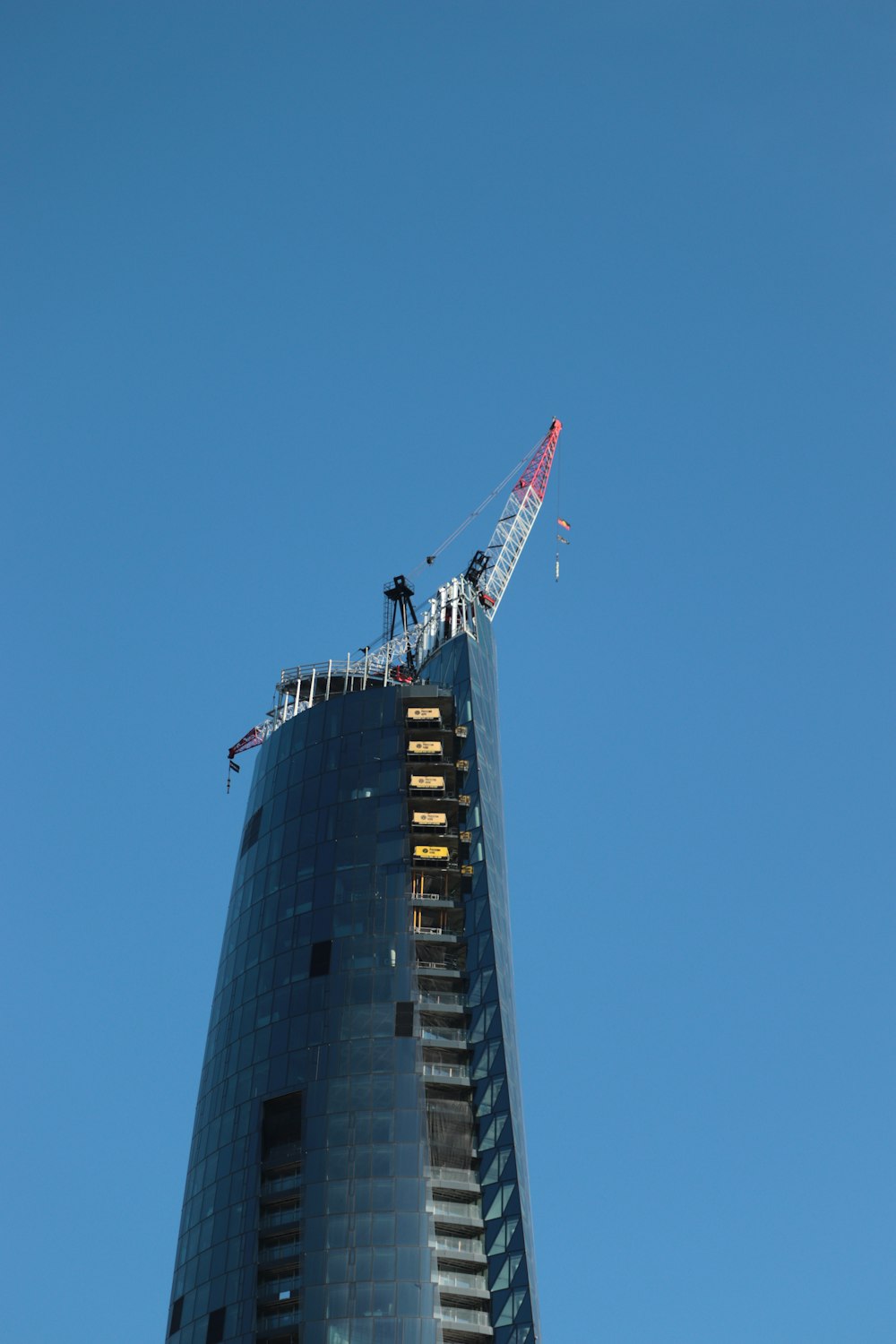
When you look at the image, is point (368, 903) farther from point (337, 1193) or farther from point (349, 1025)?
point (337, 1193)

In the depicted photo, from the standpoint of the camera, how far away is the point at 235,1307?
169500mm

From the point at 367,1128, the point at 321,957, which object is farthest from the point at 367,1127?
the point at 321,957

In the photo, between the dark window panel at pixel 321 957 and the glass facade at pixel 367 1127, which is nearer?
the glass facade at pixel 367 1127

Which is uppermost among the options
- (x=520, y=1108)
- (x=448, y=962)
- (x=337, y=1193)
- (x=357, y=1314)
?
(x=448, y=962)

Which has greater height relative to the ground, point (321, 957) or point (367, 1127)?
point (321, 957)

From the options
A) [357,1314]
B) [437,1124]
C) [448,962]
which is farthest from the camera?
[448,962]

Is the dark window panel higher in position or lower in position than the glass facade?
higher

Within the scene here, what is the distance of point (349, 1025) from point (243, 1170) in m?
18.5

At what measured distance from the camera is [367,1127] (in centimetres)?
17538

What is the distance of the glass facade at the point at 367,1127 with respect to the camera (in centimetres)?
16512

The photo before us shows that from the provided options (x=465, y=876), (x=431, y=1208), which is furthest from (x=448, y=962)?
(x=431, y=1208)

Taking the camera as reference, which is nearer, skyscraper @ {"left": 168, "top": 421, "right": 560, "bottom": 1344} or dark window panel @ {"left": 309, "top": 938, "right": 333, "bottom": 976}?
skyscraper @ {"left": 168, "top": 421, "right": 560, "bottom": 1344}

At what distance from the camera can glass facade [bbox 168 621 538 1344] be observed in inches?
6501

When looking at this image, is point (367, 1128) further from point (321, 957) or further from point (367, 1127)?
point (321, 957)
